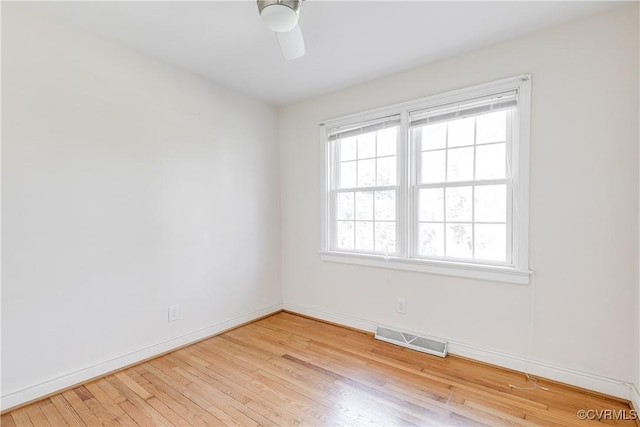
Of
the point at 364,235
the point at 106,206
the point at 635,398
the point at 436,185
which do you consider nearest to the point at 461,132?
the point at 436,185

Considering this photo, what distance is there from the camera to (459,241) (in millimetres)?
2529

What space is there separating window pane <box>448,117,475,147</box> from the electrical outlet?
272 cm

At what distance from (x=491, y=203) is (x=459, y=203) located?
0.23m

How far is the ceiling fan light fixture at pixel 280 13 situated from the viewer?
1392 mm

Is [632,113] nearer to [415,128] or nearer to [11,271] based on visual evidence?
[415,128]

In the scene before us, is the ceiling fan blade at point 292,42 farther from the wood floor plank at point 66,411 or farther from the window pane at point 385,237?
the wood floor plank at point 66,411

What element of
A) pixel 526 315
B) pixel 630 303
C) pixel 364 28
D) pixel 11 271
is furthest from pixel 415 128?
pixel 11 271

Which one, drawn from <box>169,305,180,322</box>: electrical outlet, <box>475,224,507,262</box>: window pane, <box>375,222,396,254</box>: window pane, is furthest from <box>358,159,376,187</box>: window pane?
<box>169,305,180,322</box>: electrical outlet

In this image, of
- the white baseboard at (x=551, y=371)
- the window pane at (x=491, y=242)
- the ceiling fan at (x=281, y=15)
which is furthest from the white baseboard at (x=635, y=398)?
the ceiling fan at (x=281, y=15)

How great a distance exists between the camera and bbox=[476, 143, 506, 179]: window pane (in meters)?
2.34

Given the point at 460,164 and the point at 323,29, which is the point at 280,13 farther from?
the point at 460,164

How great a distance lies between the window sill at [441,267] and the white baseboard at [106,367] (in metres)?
1.30

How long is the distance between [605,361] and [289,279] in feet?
9.11

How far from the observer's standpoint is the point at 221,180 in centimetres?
303
